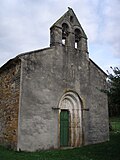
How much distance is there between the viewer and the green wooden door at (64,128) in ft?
44.0

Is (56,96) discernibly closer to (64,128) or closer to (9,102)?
(64,128)

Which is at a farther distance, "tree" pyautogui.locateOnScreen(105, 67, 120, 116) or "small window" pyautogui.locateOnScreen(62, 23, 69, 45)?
"small window" pyautogui.locateOnScreen(62, 23, 69, 45)

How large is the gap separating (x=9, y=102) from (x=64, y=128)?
3596 millimetres

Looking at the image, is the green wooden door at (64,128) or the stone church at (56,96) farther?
the green wooden door at (64,128)

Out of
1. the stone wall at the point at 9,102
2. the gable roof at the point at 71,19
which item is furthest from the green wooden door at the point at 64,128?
the gable roof at the point at 71,19

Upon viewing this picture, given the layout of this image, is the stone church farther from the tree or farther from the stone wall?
the tree

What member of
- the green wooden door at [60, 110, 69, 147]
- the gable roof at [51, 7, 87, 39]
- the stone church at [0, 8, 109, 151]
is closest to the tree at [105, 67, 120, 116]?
the stone church at [0, 8, 109, 151]

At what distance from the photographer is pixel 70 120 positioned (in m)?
14.0

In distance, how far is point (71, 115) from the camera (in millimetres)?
14156

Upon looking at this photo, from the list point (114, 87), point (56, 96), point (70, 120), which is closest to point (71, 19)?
point (56, 96)

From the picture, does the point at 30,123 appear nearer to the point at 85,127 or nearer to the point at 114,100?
the point at 85,127

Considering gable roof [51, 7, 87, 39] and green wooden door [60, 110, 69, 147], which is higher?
gable roof [51, 7, 87, 39]

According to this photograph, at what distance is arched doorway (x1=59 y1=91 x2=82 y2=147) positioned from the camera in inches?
536

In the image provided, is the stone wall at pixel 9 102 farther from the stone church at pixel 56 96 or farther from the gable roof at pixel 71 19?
the gable roof at pixel 71 19
